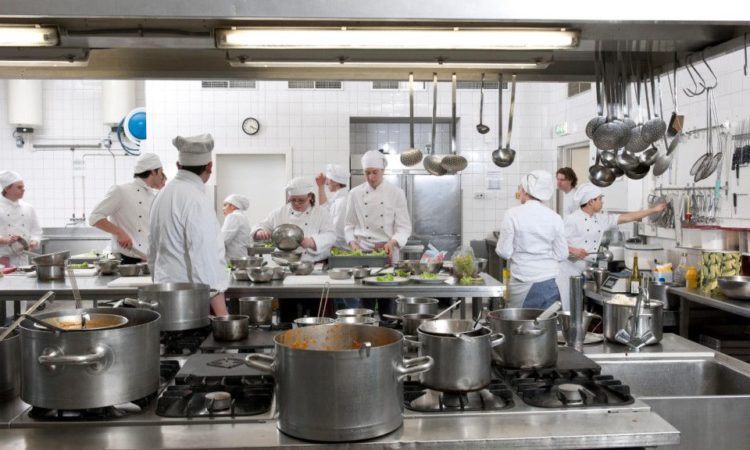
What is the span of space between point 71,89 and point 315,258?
251 inches

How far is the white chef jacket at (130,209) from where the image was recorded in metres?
5.76

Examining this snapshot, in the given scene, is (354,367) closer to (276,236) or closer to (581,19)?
(581,19)

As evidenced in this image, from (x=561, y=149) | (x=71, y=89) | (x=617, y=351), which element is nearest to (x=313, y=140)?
(x=561, y=149)

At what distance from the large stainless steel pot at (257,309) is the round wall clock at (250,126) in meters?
6.75

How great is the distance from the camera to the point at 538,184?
4.91m

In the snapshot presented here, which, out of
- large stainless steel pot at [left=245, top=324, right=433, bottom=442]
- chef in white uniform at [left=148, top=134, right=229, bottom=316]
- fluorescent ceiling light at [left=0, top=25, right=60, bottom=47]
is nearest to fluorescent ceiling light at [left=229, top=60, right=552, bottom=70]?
fluorescent ceiling light at [left=0, top=25, right=60, bottom=47]

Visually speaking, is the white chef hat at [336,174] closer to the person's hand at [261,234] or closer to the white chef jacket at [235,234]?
the white chef jacket at [235,234]

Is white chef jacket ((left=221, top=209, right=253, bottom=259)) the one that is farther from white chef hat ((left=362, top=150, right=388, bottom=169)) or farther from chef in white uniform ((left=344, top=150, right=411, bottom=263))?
white chef hat ((left=362, top=150, right=388, bottom=169))

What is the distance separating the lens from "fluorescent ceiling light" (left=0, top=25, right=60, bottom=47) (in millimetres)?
2400

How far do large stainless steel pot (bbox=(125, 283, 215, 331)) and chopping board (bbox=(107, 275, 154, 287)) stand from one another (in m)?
1.97

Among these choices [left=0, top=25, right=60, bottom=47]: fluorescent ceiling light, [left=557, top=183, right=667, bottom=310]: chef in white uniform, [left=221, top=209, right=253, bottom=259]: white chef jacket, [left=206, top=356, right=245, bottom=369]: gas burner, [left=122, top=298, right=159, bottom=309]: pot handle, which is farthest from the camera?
[left=221, top=209, right=253, bottom=259]: white chef jacket

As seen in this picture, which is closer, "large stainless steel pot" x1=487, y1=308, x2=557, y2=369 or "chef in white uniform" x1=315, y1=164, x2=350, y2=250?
"large stainless steel pot" x1=487, y1=308, x2=557, y2=369

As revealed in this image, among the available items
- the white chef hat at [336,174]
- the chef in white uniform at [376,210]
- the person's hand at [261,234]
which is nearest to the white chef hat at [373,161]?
the chef in white uniform at [376,210]

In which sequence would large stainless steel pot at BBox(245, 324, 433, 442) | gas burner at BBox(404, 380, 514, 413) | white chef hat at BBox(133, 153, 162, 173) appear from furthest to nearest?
white chef hat at BBox(133, 153, 162, 173)
gas burner at BBox(404, 380, 514, 413)
large stainless steel pot at BBox(245, 324, 433, 442)
